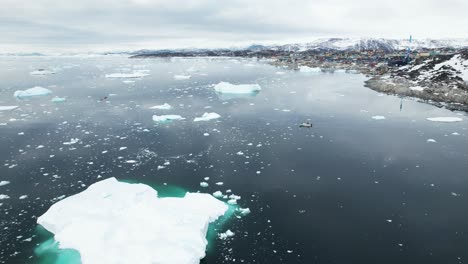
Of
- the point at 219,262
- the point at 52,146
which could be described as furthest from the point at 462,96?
the point at 52,146

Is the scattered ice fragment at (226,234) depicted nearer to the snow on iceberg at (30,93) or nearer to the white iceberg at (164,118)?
the white iceberg at (164,118)

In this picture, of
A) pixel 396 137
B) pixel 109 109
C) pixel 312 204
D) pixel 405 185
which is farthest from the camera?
pixel 109 109

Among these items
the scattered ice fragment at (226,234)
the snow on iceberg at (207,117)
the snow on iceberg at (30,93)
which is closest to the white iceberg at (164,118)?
the snow on iceberg at (207,117)

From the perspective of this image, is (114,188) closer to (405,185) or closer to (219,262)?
(219,262)

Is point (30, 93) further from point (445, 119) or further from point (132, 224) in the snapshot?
point (445, 119)

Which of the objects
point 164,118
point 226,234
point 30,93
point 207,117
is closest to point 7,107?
point 30,93

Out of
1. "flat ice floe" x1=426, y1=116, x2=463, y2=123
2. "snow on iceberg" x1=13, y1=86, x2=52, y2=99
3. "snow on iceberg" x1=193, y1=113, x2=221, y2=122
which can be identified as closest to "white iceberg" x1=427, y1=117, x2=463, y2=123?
"flat ice floe" x1=426, y1=116, x2=463, y2=123
